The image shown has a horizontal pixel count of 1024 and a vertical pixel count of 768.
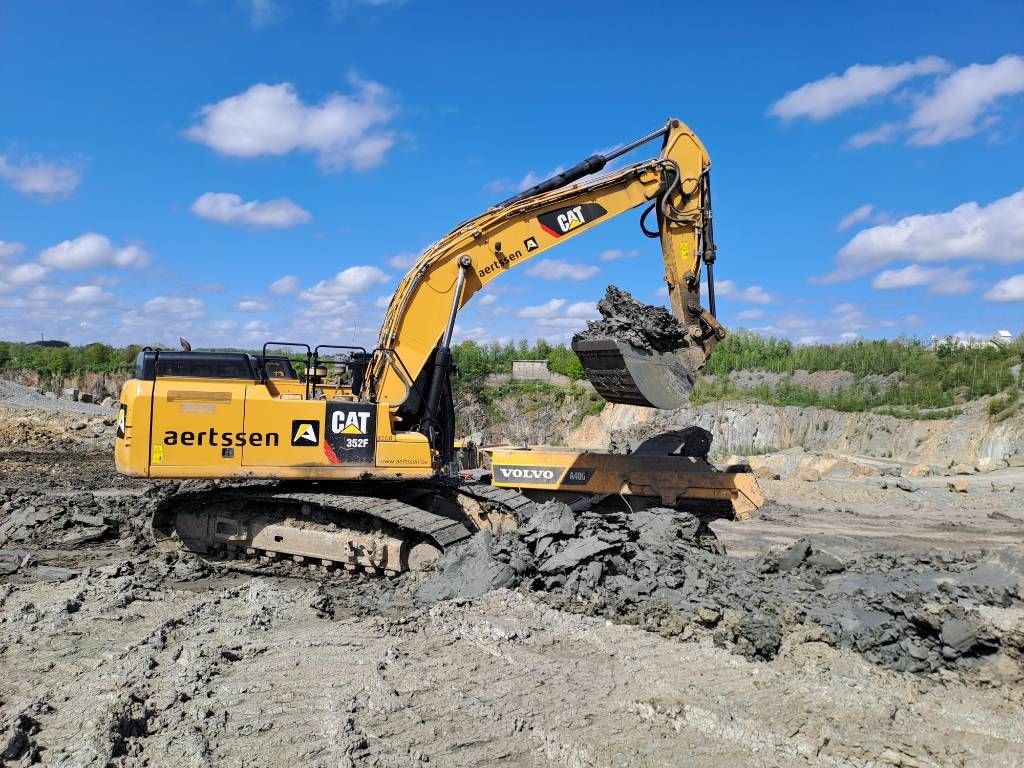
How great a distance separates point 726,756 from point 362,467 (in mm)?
4719

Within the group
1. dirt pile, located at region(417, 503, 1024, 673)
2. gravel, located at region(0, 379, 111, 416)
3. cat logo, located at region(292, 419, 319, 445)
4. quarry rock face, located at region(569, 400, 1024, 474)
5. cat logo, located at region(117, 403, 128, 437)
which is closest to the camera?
dirt pile, located at region(417, 503, 1024, 673)

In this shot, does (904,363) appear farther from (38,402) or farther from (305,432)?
(38,402)

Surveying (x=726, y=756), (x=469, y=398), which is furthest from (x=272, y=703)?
(x=469, y=398)

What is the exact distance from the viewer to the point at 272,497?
7699mm

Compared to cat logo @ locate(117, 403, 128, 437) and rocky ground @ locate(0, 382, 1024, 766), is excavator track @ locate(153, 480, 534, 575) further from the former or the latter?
cat logo @ locate(117, 403, 128, 437)

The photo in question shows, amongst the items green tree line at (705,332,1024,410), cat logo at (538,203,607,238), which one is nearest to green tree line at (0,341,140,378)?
green tree line at (705,332,1024,410)

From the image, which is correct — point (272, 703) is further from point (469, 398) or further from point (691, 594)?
point (469, 398)

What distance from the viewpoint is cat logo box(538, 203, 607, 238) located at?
838cm

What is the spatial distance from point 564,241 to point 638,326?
49.1 inches

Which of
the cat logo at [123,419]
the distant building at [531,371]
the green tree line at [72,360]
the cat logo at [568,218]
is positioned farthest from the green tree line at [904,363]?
the green tree line at [72,360]

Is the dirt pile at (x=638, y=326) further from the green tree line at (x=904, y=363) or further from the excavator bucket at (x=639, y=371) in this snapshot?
the green tree line at (x=904, y=363)

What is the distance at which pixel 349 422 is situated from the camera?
767 centimetres

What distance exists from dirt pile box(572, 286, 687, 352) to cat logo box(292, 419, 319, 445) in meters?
3.04

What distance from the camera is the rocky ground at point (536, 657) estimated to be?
397 centimetres
